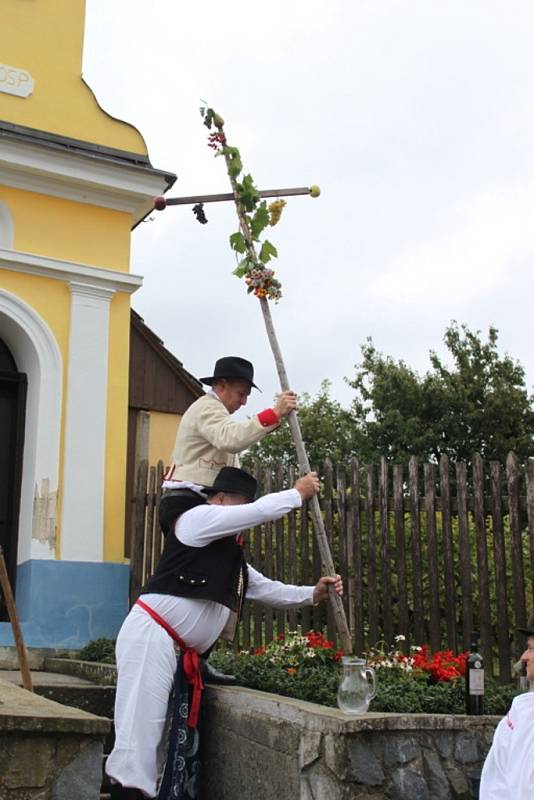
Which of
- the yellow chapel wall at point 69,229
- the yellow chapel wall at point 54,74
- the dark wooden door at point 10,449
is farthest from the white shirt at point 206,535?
the yellow chapel wall at point 54,74

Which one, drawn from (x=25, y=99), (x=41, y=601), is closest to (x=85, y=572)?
(x=41, y=601)

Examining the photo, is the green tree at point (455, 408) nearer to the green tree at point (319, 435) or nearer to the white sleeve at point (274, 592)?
the green tree at point (319, 435)

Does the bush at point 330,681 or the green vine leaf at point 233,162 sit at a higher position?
the green vine leaf at point 233,162

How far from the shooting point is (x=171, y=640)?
14.9 ft

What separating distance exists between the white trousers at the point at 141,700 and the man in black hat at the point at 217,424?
0.80 m

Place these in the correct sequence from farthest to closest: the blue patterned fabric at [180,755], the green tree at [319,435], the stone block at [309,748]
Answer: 1. the green tree at [319,435]
2. the blue patterned fabric at [180,755]
3. the stone block at [309,748]

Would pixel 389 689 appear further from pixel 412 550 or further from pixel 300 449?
pixel 412 550

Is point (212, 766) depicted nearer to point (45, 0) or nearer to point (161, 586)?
point (161, 586)

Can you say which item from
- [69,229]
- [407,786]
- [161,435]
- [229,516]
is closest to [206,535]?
[229,516]

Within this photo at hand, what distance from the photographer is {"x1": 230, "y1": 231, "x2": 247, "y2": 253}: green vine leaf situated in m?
5.18

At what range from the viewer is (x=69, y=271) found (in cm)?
857

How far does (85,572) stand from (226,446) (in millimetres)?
3974

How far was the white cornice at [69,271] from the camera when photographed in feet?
27.2

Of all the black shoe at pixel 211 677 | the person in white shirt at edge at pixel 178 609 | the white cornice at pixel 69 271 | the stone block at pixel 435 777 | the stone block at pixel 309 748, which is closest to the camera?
the stone block at pixel 309 748
